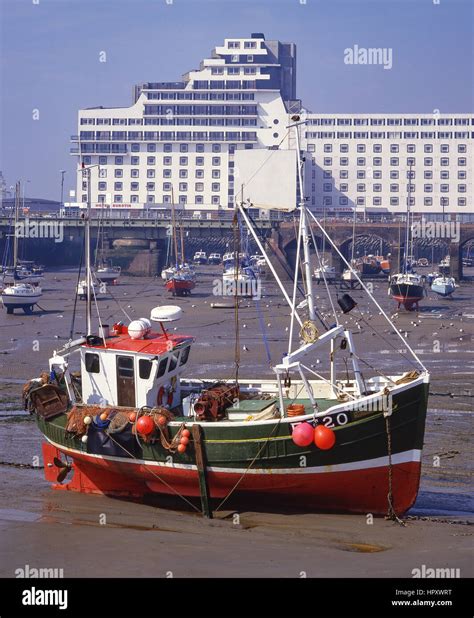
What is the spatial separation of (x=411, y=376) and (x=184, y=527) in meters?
5.20

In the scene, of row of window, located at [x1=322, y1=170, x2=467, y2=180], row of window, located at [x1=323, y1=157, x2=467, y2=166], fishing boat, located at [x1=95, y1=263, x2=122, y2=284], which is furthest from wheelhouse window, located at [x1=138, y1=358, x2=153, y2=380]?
row of window, located at [x1=323, y1=157, x2=467, y2=166]

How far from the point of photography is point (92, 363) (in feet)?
67.4

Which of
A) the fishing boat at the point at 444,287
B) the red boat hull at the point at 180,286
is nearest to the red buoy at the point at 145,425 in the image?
the red boat hull at the point at 180,286

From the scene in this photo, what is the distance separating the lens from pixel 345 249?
10869 centimetres

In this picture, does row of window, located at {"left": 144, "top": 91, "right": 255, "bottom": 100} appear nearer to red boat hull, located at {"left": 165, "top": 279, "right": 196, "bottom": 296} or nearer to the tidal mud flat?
red boat hull, located at {"left": 165, "top": 279, "right": 196, "bottom": 296}

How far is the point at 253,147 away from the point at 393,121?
18.9 metres

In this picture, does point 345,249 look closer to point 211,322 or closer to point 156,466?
point 211,322

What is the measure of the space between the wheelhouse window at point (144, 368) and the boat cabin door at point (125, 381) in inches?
6.8

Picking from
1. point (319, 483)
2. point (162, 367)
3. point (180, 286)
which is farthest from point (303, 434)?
point (180, 286)

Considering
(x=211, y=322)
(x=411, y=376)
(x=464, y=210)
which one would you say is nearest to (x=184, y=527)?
(x=411, y=376)

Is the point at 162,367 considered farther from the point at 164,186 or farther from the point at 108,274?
the point at 164,186

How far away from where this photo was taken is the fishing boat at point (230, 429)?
58.8 feet

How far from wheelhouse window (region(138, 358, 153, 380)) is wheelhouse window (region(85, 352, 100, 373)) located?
101 centimetres

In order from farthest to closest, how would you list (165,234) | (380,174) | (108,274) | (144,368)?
(380,174) → (165,234) → (108,274) → (144,368)
